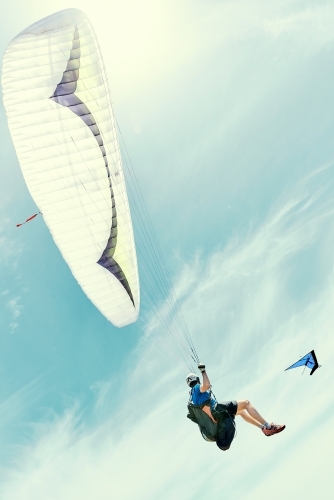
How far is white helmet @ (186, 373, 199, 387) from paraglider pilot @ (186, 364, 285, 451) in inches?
9.1

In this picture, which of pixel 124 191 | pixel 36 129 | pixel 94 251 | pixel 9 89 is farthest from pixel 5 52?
pixel 94 251

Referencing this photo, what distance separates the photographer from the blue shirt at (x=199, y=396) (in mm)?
15735

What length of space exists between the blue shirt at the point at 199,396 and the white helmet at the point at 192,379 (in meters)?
0.35

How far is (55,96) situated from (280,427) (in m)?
11.1

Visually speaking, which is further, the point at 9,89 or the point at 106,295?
the point at 106,295

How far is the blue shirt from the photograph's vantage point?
15.7 meters

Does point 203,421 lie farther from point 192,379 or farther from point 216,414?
point 192,379

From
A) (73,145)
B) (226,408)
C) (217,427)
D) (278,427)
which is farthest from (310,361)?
(73,145)

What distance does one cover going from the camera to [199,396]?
52.2 ft

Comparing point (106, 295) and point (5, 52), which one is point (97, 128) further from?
point (106, 295)

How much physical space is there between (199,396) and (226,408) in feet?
2.80

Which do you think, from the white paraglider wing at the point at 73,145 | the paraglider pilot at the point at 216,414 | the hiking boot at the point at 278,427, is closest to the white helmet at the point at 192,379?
the paraglider pilot at the point at 216,414

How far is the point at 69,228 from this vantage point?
1827 cm

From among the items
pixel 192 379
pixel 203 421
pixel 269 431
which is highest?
pixel 192 379
